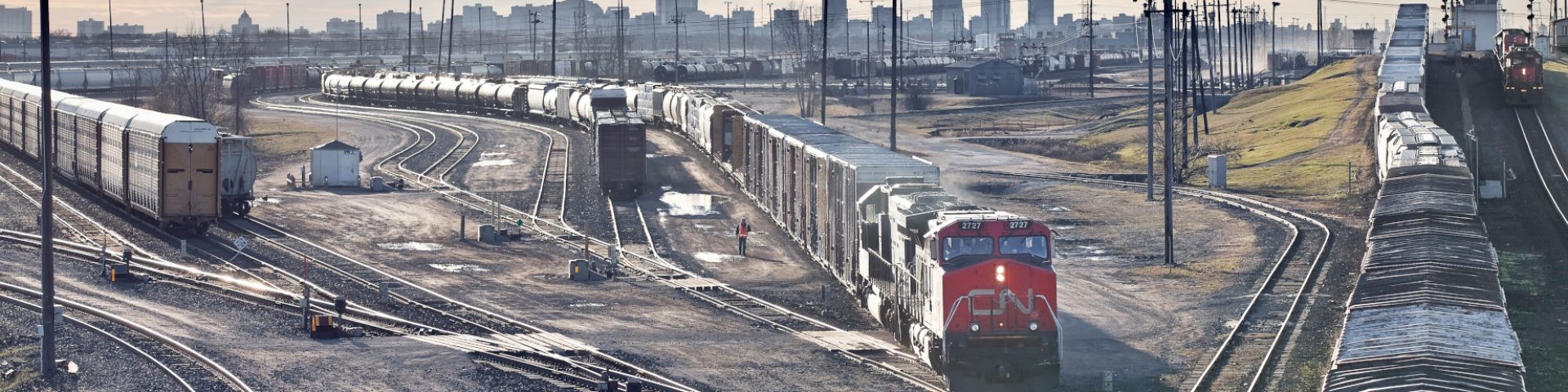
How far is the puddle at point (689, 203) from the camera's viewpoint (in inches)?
2085

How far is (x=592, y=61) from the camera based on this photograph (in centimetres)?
15938

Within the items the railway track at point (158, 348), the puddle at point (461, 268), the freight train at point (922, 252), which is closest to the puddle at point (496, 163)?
the freight train at point (922, 252)

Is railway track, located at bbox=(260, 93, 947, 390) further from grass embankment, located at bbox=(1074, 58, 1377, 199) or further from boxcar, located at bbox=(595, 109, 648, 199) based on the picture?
grass embankment, located at bbox=(1074, 58, 1377, 199)

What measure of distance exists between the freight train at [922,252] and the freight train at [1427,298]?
15.6 ft

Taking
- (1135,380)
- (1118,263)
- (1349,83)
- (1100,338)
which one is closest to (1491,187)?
(1118,263)

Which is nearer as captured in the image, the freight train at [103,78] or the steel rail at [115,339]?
the steel rail at [115,339]

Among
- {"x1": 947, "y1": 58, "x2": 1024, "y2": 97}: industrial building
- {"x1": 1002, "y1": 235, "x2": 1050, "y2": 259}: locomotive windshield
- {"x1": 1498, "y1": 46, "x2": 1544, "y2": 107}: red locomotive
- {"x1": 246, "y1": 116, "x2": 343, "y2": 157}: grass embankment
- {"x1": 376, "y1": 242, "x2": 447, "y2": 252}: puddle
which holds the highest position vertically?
{"x1": 947, "y1": 58, "x2": 1024, "y2": 97}: industrial building

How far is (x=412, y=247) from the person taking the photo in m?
45.1

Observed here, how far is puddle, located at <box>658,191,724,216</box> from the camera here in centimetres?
5297

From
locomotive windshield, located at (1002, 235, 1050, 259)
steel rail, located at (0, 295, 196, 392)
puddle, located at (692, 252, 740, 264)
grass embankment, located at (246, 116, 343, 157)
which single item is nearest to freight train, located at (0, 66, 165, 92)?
grass embankment, located at (246, 116, 343, 157)

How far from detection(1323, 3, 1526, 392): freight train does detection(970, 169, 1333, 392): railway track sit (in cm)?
178

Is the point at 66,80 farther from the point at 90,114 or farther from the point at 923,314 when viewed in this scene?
the point at 923,314

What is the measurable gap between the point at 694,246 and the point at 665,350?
1635cm

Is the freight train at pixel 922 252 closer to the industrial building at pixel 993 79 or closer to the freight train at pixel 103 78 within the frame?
the freight train at pixel 103 78
